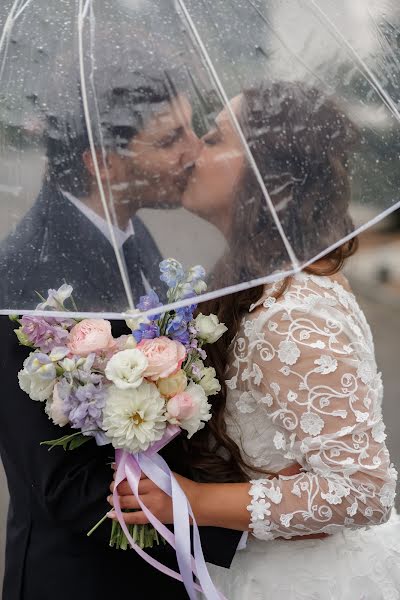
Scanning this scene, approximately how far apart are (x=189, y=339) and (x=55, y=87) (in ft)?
2.07

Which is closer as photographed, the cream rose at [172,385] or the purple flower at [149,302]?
the purple flower at [149,302]

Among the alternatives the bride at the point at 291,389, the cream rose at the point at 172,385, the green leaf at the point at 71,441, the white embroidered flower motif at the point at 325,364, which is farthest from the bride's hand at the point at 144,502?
the white embroidered flower motif at the point at 325,364

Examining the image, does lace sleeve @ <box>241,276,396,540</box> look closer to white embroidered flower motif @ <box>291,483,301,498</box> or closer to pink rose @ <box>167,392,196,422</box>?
white embroidered flower motif @ <box>291,483,301,498</box>

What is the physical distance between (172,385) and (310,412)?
0.33 m

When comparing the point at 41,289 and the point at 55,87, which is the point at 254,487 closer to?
the point at 41,289

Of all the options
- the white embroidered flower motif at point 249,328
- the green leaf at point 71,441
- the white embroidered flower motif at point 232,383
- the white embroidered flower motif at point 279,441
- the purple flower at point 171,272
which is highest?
the purple flower at point 171,272

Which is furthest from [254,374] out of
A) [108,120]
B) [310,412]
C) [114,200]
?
[108,120]

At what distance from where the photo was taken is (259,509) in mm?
2145

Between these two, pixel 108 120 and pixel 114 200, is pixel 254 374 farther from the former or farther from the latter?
pixel 108 120

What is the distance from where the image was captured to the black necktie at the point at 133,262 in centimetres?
184

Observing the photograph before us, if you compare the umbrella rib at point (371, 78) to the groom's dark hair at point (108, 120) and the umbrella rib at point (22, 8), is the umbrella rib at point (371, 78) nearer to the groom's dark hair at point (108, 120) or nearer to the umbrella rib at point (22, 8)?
the groom's dark hair at point (108, 120)

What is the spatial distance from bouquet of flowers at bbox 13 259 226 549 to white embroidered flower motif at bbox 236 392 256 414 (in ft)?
0.65

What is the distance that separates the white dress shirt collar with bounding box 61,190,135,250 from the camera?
72.6 inches

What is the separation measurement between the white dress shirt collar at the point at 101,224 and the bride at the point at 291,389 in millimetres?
172
